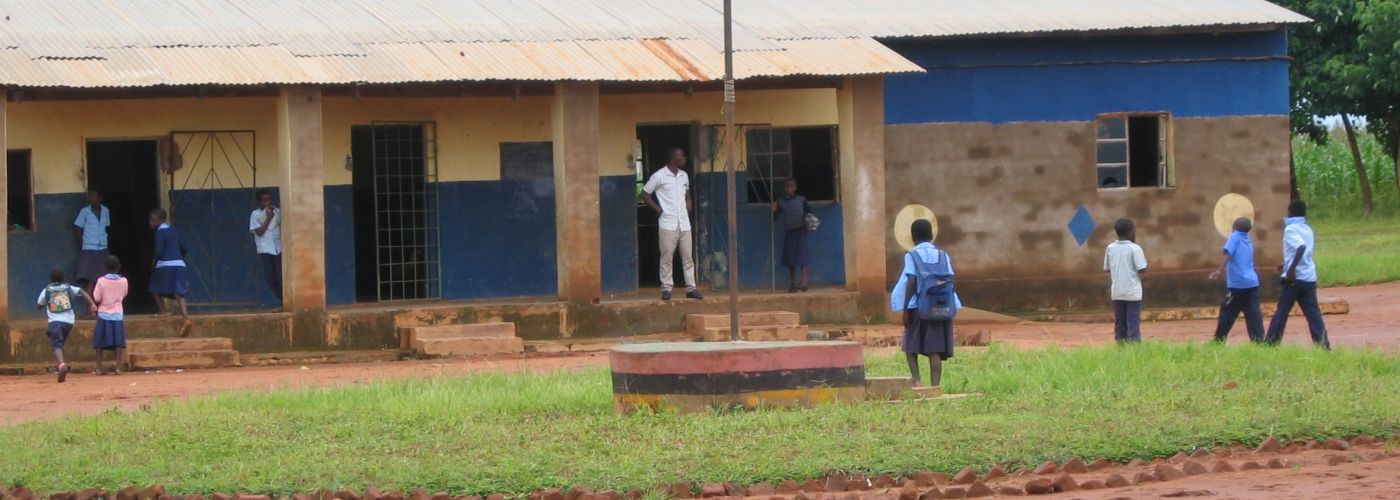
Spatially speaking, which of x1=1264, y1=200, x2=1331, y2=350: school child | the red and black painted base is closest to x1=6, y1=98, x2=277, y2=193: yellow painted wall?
the red and black painted base

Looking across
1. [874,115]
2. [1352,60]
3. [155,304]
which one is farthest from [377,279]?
[1352,60]

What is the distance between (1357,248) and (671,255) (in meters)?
15.1

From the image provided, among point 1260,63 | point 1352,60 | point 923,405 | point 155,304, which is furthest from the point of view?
point 1352,60

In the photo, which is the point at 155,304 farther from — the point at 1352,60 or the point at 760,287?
the point at 1352,60

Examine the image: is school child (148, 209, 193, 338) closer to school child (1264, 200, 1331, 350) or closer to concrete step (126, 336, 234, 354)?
concrete step (126, 336, 234, 354)

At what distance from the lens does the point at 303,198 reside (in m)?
17.2

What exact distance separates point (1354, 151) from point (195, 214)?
24.0 metres

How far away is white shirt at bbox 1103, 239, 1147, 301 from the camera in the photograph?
1467 centimetres

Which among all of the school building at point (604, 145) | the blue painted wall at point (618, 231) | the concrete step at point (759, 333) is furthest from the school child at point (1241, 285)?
the blue painted wall at point (618, 231)

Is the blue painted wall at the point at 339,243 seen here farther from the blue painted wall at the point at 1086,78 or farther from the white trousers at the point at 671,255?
the blue painted wall at the point at 1086,78

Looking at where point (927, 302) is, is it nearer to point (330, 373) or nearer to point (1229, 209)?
point (330, 373)

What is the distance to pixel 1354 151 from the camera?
35.5m

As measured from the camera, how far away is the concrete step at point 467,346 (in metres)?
17.2

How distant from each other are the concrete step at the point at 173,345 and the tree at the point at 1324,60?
20248mm
